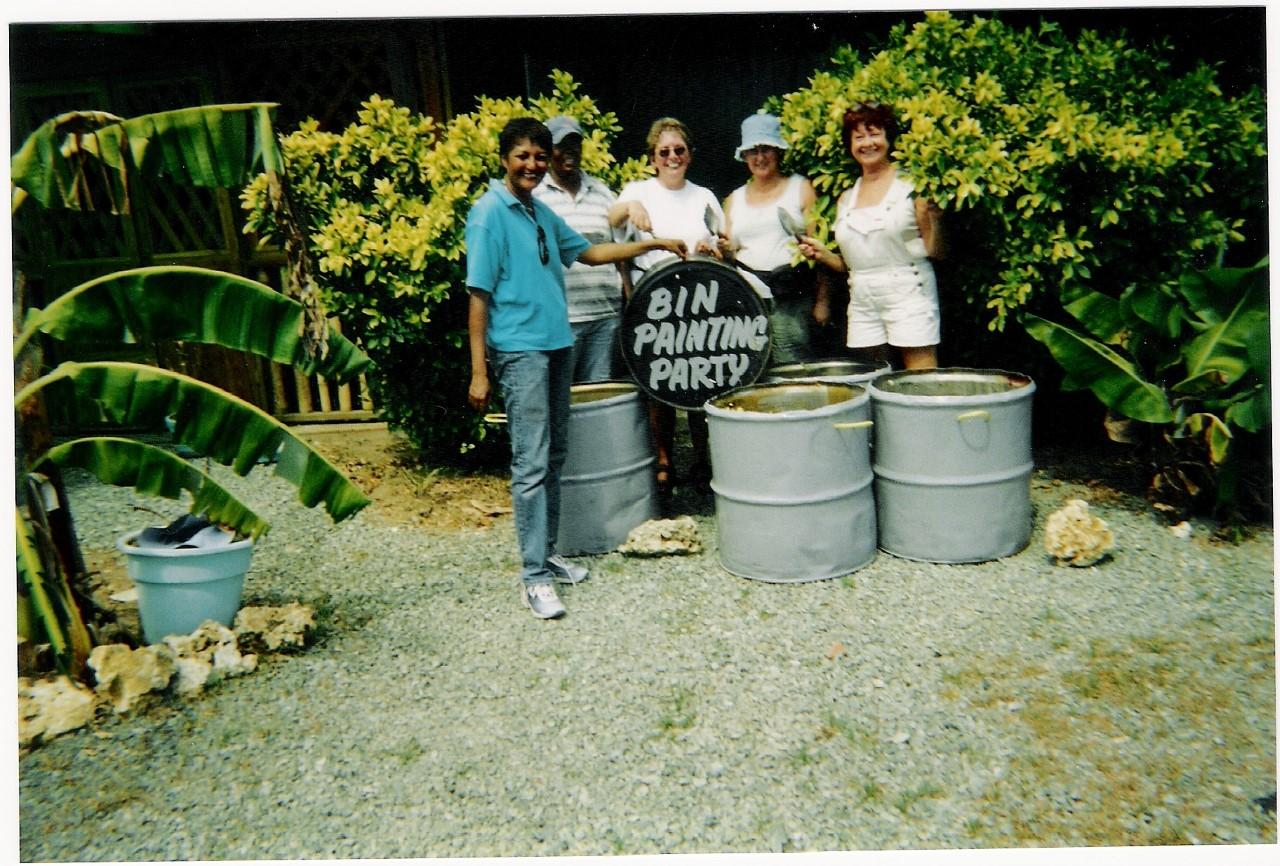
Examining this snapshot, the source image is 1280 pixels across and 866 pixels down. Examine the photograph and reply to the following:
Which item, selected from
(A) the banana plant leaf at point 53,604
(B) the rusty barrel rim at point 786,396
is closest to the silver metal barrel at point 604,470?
(B) the rusty barrel rim at point 786,396

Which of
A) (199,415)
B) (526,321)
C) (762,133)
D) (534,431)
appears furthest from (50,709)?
(762,133)

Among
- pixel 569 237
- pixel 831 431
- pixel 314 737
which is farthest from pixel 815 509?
pixel 314 737

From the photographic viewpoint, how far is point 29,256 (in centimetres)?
404

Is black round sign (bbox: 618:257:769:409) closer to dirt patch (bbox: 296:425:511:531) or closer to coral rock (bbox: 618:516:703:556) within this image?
coral rock (bbox: 618:516:703:556)

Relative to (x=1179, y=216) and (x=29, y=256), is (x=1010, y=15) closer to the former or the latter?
(x=1179, y=216)

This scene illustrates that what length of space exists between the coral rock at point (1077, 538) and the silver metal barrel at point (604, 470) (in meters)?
1.93

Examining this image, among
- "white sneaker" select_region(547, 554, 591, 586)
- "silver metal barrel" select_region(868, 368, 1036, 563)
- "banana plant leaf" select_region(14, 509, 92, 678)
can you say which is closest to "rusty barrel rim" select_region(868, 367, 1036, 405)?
"silver metal barrel" select_region(868, 368, 1036, 563)

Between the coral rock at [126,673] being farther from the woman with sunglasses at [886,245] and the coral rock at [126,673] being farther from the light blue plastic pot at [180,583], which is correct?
the woman with sunglasses at [886,245]

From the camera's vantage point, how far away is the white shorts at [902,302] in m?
4.85

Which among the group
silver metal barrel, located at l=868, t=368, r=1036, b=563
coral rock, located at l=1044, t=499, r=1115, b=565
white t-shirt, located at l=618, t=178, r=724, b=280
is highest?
white t-shirt, located at l=618, t=178, r=724, b=280

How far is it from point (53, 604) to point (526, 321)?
2057 mm

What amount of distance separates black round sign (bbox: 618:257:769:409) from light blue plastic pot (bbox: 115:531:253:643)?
1986mm

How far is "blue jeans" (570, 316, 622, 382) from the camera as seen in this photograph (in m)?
4.95

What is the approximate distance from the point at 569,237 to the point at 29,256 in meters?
2.26
